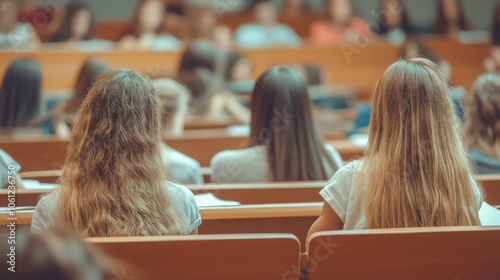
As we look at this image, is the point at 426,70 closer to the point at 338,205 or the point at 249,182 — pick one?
the point at 338,205

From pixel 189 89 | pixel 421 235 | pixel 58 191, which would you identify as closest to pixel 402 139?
pixel 421 235

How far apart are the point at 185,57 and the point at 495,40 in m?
3.21

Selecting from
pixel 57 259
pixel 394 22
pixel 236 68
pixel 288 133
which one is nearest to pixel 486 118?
pixel 288 133

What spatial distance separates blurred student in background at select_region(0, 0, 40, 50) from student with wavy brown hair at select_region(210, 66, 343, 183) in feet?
15.2

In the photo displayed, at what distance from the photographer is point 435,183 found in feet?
7.02

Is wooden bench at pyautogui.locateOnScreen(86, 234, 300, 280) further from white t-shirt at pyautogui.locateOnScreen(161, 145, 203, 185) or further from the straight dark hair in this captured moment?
the straight dark hair

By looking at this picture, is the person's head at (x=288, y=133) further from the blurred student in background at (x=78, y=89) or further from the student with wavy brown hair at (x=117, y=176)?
the blurred student in background at (x=78, y=89)

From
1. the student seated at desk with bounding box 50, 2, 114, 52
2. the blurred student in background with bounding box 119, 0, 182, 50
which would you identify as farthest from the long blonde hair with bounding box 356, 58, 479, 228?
the student seated at desk with bounding box 50, 2, 114, 52

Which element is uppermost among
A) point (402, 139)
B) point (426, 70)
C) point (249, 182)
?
point (426, 70)

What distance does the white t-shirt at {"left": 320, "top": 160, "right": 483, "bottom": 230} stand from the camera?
218 centimetres

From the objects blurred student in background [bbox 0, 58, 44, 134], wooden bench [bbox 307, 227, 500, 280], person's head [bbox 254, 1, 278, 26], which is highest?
person's head [bbox 254, 1, 278, 26]

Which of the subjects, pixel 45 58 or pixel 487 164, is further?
pixel 45 58

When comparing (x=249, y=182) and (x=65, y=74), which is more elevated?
(x=65, y=74)

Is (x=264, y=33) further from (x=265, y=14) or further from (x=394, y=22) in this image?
(x=394, y=22)
